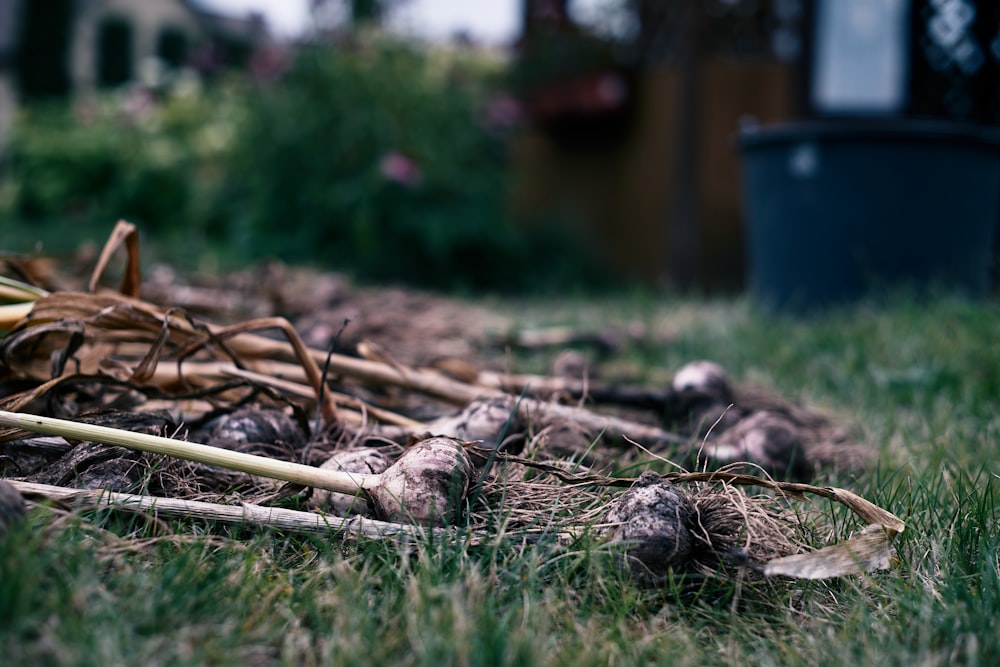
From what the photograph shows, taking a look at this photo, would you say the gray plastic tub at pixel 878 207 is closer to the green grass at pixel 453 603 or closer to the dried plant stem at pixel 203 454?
the green grass at pixel 453 603

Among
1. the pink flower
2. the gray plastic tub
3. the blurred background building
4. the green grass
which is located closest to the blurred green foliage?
the pink flower

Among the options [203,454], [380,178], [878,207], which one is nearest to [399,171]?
[380,178]

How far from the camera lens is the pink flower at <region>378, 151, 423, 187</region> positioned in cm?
540

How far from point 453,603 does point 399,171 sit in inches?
183

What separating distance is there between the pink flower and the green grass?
14.1 feet

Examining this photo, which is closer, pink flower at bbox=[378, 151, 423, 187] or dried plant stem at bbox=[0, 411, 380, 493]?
dried plant stem at bbox=[0, 411, 380, 493]

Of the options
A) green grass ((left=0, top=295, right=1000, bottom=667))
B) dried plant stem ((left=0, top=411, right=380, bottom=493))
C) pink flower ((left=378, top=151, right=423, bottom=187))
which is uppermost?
pink flower ((left=378, top=151, right=423, bottom=187))

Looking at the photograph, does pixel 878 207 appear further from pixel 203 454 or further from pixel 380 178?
pixel 203 454

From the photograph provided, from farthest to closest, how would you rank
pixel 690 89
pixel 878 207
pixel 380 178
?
pixel 690 89 < pixel 380 178 < pixel 878 207

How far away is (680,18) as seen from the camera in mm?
6410

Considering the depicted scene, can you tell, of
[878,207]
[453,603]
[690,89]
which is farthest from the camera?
[690,89]

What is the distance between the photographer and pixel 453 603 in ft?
3.33

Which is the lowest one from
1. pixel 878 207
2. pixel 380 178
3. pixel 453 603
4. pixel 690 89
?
pixel 453 603

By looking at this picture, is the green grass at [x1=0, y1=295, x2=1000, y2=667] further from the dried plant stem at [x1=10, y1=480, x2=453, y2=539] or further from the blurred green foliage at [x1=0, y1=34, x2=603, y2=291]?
the blurred green foliage at [x1=0, y1=34, x2=603, y2=291]
